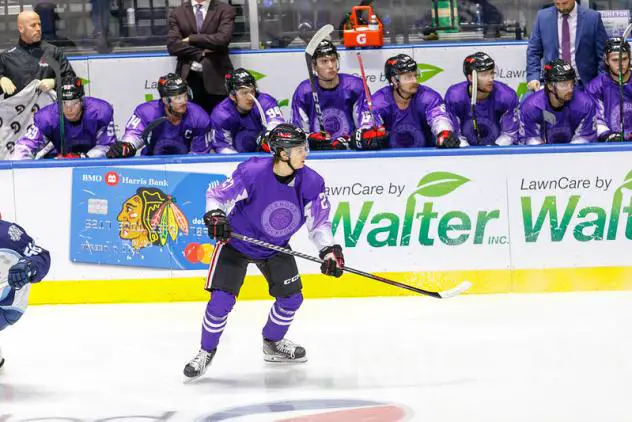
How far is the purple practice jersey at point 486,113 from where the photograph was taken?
26.0 ft

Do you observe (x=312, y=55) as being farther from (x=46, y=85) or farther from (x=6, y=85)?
(x=6, y=85)

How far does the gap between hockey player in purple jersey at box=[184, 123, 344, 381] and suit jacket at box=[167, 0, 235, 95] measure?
2782 mm

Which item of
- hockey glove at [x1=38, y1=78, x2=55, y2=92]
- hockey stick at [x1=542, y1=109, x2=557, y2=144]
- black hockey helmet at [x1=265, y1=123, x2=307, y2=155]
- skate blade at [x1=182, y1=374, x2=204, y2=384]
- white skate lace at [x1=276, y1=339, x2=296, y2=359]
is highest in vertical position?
hockey glove at [x1=38, y1=78, x2=55, y2=92]

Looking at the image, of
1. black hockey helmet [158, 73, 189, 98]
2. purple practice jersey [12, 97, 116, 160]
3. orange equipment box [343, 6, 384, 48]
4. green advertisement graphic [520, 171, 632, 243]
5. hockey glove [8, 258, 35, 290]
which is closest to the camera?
hockey glove [8, 258, 35, 290]

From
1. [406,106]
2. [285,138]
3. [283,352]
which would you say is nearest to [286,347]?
[283,352]

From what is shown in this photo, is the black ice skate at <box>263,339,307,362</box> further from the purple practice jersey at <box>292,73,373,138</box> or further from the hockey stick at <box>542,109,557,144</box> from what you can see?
the hockey stick at <box>542,109,557,144</box>

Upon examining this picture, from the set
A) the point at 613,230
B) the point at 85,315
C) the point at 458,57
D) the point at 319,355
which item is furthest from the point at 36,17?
the point at 613,230

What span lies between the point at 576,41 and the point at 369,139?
1.93 m

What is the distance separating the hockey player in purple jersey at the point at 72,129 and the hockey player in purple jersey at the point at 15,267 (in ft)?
7.47

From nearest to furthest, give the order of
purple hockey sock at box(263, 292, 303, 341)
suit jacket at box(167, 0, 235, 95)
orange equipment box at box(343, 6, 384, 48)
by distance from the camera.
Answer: purple hockey sock at box(263, 292, 303, 341) → suit jacket at box(167, 0, 235, 95) → orange equipment box at box(343, 6, 384, 48)

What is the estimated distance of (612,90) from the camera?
313 inches

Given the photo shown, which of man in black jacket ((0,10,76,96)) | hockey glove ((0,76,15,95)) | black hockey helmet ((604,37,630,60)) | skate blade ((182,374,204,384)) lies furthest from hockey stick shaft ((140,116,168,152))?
black hockey helmet ((604,37,630,60))

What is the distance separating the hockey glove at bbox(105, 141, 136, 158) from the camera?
7.30m

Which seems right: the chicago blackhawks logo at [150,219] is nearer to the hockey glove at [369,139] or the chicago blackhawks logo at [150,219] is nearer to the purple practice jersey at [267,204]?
the hockey glove at [369,139]
